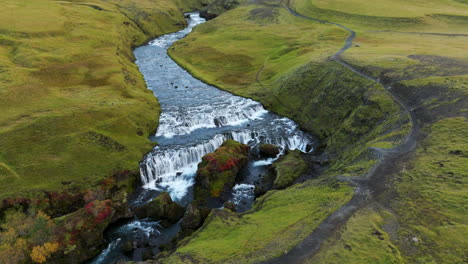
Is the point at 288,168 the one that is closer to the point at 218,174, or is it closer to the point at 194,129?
the point at 218,174

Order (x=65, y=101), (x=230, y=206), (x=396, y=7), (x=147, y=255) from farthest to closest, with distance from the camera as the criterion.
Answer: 1. (x=396, y=7)
2. (x=65, y=101)
3. (x=230, y=206)
4. (x=147, y=255)

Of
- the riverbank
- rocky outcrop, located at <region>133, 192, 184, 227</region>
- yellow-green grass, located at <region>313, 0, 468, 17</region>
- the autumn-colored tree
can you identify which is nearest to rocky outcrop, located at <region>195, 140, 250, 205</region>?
rocky outcrop, located at <region>133, 192, 184, 227</region>

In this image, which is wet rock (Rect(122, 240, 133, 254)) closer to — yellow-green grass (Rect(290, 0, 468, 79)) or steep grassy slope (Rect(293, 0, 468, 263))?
steep grassy slope (Rect(293, 0, 468, 263))

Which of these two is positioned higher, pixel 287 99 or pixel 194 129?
pixel 287 99

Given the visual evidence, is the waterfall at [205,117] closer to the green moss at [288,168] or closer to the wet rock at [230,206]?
the green moss at [288,168]

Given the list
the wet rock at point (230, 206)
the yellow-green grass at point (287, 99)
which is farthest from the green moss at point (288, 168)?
the wet rock at point (230, 206)

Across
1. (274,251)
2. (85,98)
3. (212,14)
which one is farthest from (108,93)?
(212,14)

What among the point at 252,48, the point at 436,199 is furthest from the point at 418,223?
the point at 252,48
